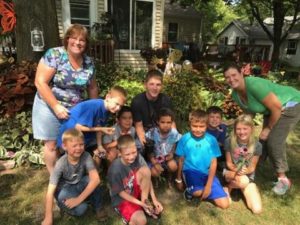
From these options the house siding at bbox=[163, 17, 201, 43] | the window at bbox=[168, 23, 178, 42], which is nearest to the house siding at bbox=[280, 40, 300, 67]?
the house siding at bbox=[163, 17, 201, 43]

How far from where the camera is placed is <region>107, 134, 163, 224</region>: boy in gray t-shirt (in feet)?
10.2

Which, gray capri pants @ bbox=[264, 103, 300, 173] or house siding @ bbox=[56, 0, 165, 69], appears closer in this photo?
gray capri pants @ bbox=[264, 103, 300, 173]

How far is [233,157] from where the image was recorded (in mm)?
3719

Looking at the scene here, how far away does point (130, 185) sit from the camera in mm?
3232

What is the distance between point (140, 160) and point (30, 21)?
4082 millimetres

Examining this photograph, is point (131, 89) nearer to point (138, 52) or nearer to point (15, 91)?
point (15, 91)

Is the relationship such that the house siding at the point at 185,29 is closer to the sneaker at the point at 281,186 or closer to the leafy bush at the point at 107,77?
the leafy bush at the point at 107,77

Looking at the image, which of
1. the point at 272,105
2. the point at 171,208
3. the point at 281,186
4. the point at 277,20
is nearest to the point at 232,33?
the point at 277,20

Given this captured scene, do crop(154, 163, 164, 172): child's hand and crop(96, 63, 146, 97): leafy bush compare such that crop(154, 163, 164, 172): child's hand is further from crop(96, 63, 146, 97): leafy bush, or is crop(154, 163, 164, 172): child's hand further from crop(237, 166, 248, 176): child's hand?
crop(96, 63, 146, 97): leafy bush

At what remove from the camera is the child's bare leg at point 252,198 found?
3.46 m

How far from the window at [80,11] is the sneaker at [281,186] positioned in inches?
403

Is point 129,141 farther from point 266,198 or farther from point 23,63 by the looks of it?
point 23,63

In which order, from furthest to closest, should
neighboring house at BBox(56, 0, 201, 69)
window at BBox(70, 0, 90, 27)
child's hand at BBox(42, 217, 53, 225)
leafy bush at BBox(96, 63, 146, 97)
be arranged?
neighboring house at BBox(56, 0, 201, 69) < window at BBox(70, 0, 90, 27) < leafy bush at BBox(96, 63, 146, 97) < child's hand at BBox(42, 217, 53, 225)

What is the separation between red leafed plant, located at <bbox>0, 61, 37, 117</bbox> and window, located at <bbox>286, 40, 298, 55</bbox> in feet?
106
